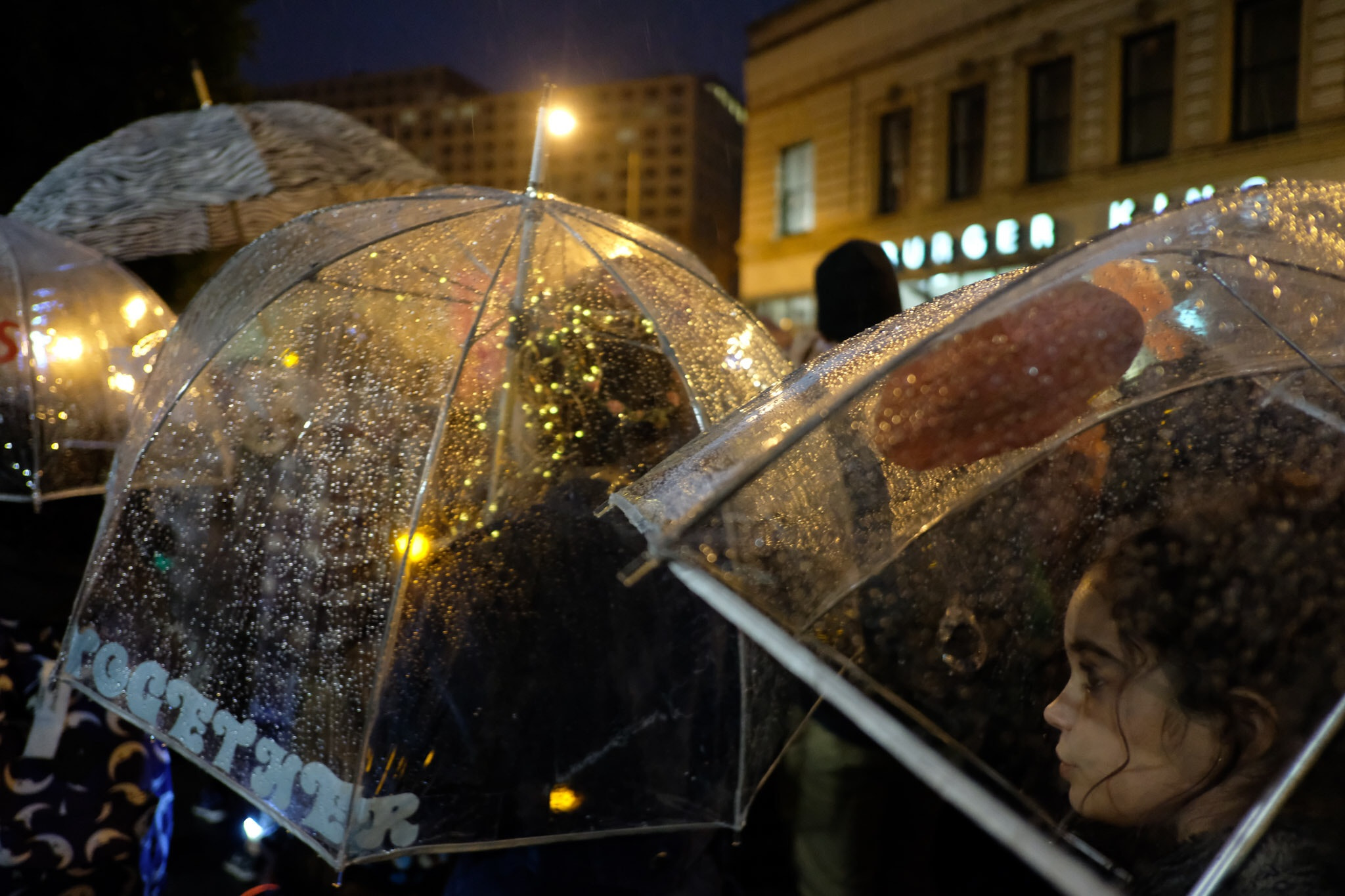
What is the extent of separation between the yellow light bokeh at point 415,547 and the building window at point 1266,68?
13345 mm

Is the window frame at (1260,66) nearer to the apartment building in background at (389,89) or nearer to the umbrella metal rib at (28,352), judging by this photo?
the umbrella metal rib at (28,352)

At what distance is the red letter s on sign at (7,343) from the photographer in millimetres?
3639

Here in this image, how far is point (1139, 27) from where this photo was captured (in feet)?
46.0

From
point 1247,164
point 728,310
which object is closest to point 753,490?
point 728,310

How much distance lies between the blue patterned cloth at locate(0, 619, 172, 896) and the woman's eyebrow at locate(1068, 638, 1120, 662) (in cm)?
282

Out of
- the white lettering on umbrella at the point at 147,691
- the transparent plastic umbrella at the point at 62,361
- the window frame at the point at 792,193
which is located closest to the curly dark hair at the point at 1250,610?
the white lettering on umbrella at the point at 147,691

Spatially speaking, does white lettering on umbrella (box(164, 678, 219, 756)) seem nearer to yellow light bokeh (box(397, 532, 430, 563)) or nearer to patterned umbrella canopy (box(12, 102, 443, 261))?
yellow light bokeh (box(397, 532, 430, 563))

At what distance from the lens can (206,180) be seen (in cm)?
471

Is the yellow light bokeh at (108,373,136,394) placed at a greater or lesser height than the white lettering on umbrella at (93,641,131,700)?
greater

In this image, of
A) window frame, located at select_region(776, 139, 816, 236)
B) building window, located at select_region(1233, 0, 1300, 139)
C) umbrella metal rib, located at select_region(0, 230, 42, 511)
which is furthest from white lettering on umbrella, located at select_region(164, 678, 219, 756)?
window frame, located at select_region(776, 139, 816, 236)

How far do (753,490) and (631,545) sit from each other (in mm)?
1256

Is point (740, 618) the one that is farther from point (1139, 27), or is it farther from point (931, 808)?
point (1139, 27)

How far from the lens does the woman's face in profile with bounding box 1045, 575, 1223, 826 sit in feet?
5.06

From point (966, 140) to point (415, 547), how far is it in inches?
655
